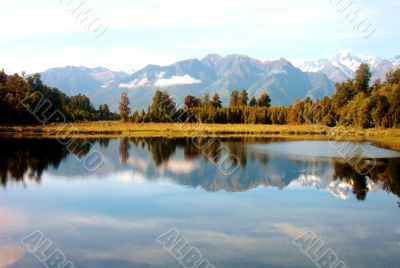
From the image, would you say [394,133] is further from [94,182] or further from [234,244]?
[234,244]

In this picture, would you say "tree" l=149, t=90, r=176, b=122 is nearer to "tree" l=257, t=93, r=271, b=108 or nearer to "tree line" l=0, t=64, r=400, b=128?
"tree line" l=0, t=64, r=400, b=128

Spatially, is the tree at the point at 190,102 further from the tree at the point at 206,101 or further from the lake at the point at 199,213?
the lake at the point at 199,213

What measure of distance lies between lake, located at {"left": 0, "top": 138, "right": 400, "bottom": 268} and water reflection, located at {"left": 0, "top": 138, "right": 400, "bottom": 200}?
9 centimetres

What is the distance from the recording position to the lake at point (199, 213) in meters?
17.2

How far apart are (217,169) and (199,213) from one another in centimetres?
1542

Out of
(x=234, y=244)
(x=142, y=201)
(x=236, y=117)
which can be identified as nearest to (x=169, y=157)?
(x=142, y=201)

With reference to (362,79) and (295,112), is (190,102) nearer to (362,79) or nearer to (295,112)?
(295,112)

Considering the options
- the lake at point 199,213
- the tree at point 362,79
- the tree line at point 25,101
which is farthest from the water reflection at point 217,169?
the tree at point 362,79

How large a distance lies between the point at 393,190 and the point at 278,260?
17676 mm

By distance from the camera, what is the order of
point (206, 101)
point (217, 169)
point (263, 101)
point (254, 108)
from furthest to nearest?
1. point (206, 101)
2. point (263, 101)
3. point (254, 108)
4. point (217, 169)

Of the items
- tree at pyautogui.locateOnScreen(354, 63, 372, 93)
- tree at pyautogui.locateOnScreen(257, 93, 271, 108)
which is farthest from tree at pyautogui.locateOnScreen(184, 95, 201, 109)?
tree at pyautogui.locateOnScreen(354, 63, 372, 93)

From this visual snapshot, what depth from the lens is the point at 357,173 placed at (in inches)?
1507

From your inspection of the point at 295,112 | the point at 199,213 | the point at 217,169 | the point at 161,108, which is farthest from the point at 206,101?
the point at 199,213

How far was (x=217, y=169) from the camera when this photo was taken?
39.3 meters
